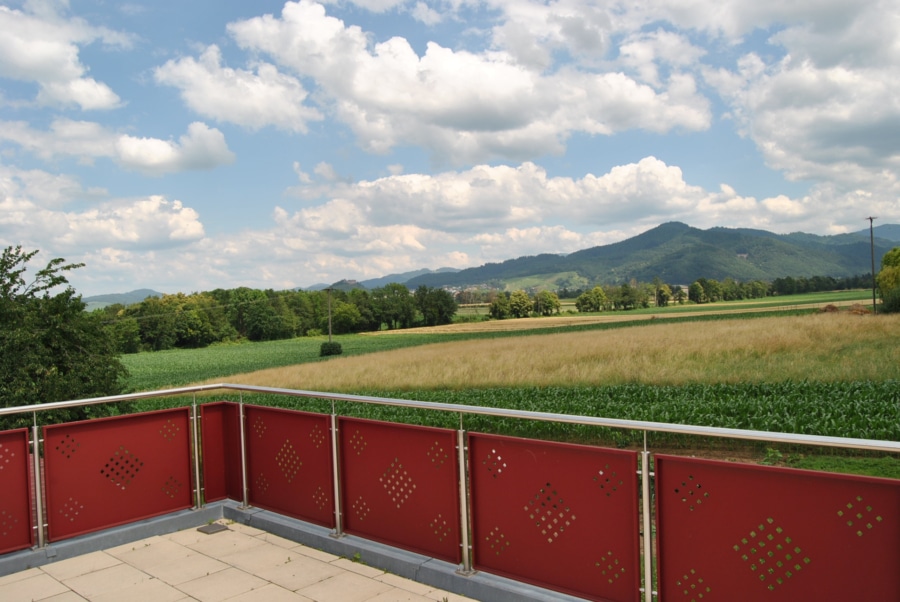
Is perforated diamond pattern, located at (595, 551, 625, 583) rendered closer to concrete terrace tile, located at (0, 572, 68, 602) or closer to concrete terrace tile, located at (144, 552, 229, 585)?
concrete terrace tile, located at (144, 552, 229, 585)

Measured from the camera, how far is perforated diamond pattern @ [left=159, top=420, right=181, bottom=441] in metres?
5.57

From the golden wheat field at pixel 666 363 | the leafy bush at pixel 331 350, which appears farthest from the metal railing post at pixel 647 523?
the leafy bush at pixel 331 350

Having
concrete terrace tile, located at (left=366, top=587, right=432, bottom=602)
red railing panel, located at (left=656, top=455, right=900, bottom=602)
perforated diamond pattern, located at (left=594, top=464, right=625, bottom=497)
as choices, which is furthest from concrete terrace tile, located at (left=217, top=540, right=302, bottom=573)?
red railing panel, located at (left=656, top=455, right=900, bottom=602)

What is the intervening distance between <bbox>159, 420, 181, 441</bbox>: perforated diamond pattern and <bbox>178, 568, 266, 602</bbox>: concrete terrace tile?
1609 mm

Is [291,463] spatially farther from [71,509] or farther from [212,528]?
[71,509]

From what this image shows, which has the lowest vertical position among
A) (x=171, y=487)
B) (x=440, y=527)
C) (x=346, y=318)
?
(x=346, y=318)

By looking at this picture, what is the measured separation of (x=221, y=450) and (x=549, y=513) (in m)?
3.71

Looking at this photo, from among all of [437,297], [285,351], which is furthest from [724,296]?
[285,351]

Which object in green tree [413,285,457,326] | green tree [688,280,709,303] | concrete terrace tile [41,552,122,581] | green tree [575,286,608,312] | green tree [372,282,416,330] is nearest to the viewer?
concrete terrace tile [41,552,122,581]

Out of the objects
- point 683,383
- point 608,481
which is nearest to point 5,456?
point 608,481

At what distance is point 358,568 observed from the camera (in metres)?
4.43

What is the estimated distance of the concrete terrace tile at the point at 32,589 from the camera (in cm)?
412

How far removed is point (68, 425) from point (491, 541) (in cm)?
343

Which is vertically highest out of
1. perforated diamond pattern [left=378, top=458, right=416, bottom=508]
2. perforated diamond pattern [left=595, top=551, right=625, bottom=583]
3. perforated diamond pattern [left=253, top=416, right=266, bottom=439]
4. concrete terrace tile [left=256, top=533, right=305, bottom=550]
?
perforated diamond pattern [left=253, top=416, right=266, bottom=439]
